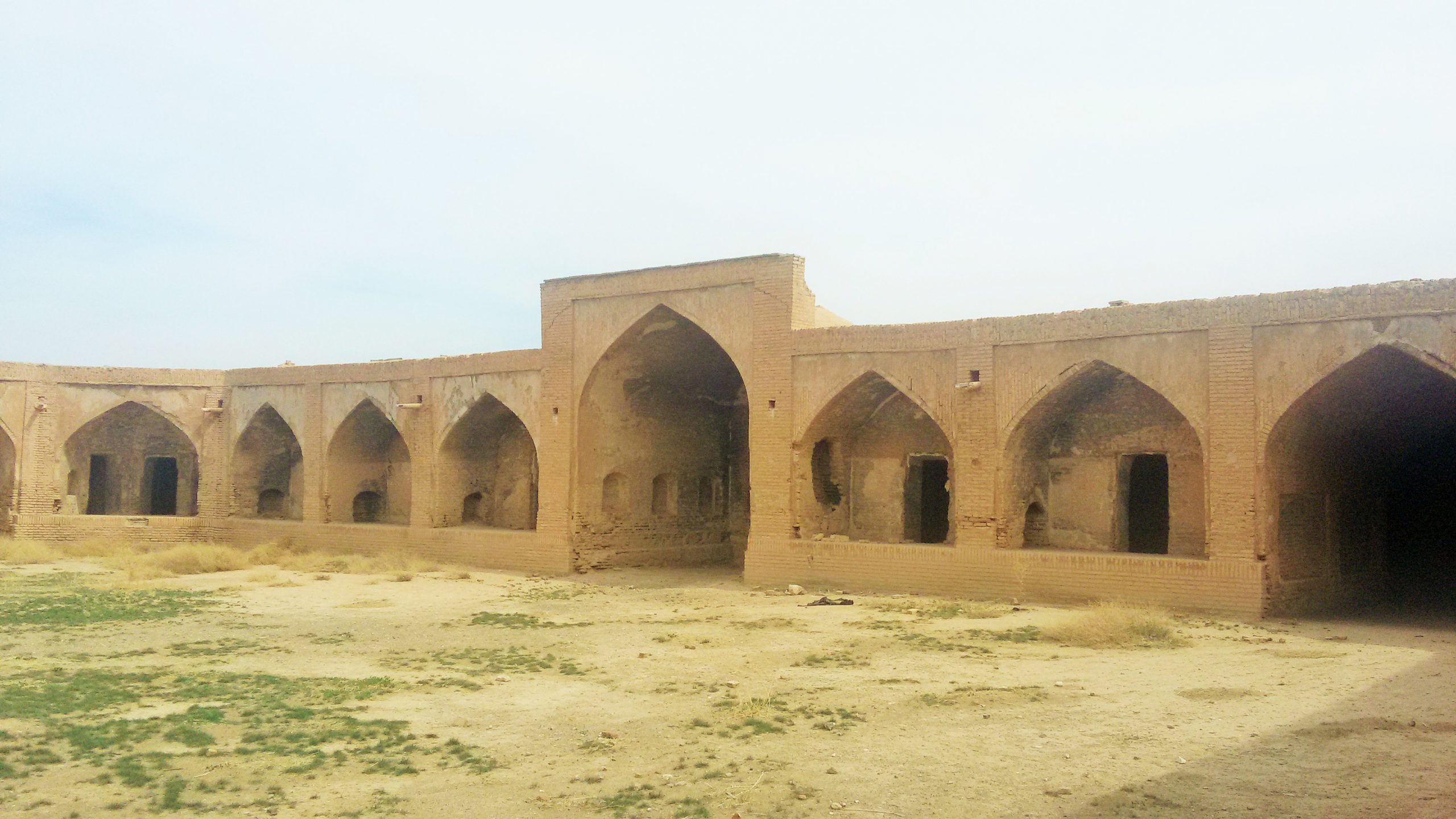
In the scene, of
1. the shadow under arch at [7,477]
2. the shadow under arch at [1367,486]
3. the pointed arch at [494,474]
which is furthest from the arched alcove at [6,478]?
the shadow under arch at [1367,486]

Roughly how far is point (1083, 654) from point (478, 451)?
15300 mm

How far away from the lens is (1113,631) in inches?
481

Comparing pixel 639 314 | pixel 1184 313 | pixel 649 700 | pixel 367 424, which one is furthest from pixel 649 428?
pixel 649 700

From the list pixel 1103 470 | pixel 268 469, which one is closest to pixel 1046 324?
pixel 1103 470

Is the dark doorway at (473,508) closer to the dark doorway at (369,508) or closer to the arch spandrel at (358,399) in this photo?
the arch spandrel at (358,399)

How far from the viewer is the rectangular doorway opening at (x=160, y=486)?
27953 millimetres

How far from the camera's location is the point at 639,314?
19.9m

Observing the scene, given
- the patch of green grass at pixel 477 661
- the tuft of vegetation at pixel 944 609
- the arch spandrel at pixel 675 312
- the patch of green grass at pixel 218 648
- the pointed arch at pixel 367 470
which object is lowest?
the patch of green grass at pixel 477 661

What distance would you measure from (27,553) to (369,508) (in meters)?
6.74

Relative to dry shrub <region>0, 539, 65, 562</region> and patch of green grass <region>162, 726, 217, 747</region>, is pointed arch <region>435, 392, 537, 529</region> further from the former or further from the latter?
patch of green grass <region>162, 726, 217, 747</region>

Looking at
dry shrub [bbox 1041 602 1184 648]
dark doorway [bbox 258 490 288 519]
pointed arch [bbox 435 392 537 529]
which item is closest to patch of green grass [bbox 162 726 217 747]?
dry shrub [bbox 1041 602 1184 648]

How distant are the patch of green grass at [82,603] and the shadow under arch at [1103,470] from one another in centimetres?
1158

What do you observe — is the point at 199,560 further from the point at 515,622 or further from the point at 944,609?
the point at 944,609

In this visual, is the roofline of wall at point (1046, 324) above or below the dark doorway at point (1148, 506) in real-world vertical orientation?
above
